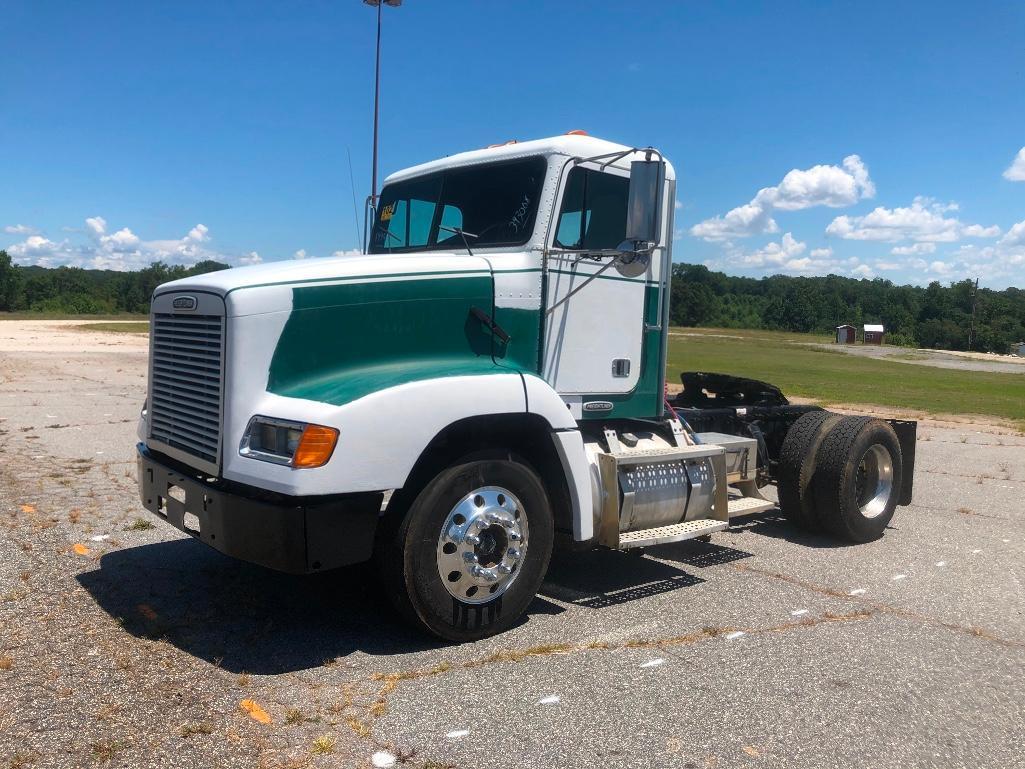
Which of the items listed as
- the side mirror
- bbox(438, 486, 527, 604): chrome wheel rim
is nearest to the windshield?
the side mirror

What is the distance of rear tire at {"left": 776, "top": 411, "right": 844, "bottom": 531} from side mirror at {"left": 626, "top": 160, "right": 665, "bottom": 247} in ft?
11.1

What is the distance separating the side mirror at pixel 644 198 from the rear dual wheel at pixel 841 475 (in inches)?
134

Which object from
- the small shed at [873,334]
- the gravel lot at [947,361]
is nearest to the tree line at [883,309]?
the small shed at [873,334]

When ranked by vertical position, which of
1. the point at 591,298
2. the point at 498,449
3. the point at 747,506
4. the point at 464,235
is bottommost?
the point at 747,506

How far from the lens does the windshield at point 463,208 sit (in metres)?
5.48

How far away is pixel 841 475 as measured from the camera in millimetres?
7301

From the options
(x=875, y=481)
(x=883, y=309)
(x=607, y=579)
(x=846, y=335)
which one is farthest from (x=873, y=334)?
(x=607, y=579)

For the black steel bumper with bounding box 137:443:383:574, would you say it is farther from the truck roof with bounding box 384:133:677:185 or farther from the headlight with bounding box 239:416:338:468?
the truck roof with bounding box 384:133:677:185

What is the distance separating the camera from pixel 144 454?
17.0 feet

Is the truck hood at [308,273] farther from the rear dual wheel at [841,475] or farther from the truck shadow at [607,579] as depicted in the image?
the rear dual wheel at [841,475]

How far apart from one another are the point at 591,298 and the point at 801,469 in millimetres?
2955

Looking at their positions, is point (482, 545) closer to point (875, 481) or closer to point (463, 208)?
point (463, 208)

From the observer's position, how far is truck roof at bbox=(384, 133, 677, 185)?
5500 millimetres

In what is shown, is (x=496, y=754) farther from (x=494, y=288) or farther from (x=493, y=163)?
(x=493, y=163)
